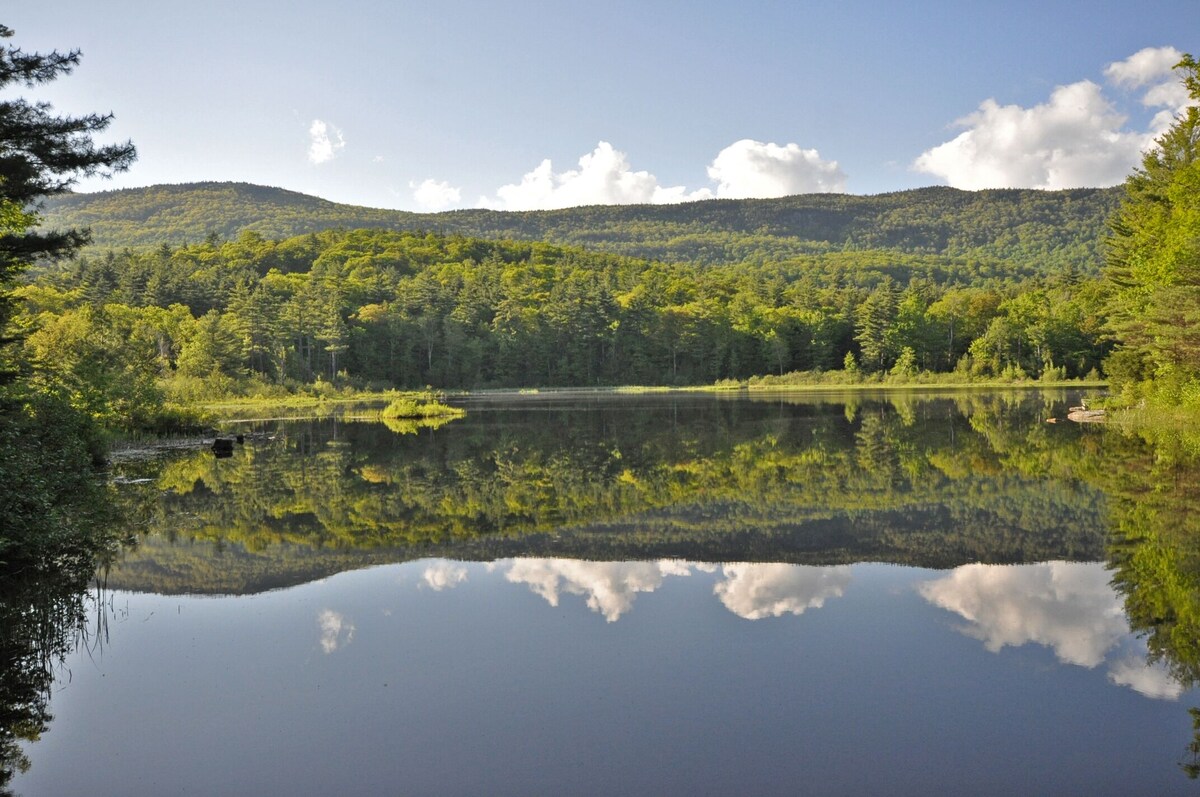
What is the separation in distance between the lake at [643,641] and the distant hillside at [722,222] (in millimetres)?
139040

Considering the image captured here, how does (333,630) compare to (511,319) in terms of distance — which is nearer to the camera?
(333,630)

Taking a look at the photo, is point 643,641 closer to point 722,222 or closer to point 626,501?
point 626,501

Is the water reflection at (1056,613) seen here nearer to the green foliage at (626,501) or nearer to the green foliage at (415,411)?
the green foliage at (626,501)

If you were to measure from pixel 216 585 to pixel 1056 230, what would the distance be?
183655 millimetres

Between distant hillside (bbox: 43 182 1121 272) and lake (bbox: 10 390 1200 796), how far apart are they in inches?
5474

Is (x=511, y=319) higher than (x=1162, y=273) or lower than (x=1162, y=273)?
lower

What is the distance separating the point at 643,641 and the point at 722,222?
630ft

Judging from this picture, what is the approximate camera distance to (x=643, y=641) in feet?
29.4

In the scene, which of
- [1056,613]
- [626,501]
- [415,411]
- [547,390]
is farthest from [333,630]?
[547,390]

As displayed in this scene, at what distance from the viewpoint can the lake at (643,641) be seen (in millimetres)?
6191

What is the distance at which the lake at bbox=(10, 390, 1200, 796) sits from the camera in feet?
20.3

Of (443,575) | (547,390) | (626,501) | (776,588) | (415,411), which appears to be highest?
(776,588)

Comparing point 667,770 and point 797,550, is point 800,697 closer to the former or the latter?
point 667,770

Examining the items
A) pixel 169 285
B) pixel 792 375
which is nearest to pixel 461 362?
pixel 169 285
